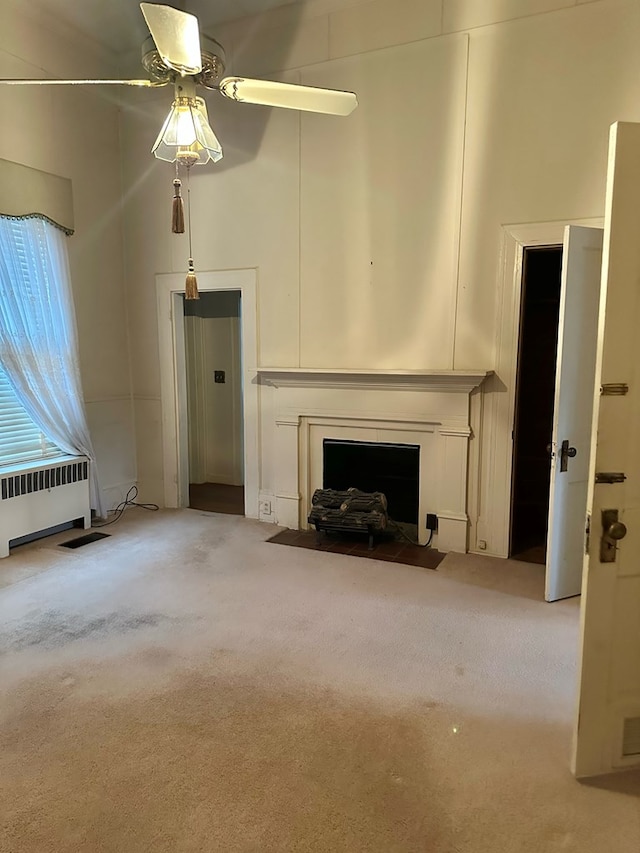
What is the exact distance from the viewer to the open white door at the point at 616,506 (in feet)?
5.62

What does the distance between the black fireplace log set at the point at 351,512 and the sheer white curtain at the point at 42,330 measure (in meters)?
1.93

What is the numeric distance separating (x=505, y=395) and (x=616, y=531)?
2.17 metres

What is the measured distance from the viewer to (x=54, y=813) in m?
1.77

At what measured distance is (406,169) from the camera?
3.96m

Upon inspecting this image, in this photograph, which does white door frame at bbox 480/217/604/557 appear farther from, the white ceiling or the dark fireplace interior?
the white ceiling

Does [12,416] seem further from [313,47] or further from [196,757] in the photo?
[313,47]

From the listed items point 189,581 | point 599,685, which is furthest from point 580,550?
point 189,581

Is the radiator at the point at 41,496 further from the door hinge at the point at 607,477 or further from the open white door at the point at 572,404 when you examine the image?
the door hinge at the point at 607,477

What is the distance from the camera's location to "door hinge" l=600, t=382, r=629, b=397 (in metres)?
1.75

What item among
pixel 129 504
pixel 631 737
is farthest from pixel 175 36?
pixel 129 504

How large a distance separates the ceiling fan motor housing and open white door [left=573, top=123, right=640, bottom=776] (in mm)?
1550

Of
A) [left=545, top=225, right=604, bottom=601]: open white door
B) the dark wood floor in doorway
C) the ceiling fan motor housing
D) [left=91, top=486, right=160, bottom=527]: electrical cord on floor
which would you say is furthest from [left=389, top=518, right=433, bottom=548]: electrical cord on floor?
the ceiling fan motor housing

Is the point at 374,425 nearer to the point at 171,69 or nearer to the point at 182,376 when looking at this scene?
the point at 182,376

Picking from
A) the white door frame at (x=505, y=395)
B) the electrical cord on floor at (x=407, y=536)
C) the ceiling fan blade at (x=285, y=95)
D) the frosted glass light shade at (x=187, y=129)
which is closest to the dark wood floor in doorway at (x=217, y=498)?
the electrical cord on floor at (x=407, y=536)
